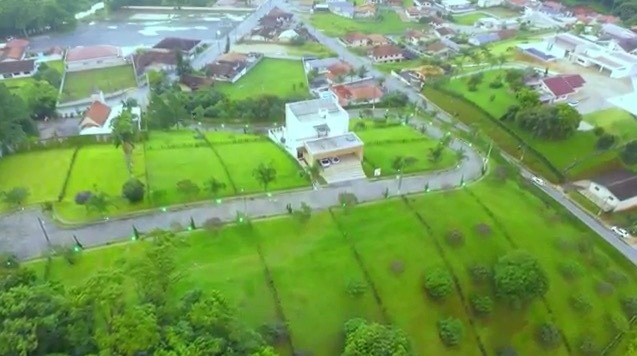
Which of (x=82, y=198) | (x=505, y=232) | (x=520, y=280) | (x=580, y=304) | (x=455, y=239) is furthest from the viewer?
(x=505, y=232)

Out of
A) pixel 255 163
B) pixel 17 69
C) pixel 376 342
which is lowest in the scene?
pixel 17 69

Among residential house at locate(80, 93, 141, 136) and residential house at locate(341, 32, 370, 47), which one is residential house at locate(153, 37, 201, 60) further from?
residential house at locate(341, 32, 370, 47)

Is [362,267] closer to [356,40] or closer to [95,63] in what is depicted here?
[95,63]

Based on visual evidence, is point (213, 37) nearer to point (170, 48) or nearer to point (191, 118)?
point (170, 48)

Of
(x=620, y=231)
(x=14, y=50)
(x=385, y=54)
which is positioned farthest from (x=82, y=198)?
(x=385, y=54)

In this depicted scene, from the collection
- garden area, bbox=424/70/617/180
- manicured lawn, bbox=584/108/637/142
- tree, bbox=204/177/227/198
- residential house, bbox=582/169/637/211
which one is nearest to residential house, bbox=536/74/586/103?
garden area, bbox=424/70/617/180

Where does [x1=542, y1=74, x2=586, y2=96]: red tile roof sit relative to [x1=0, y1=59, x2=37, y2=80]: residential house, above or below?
above

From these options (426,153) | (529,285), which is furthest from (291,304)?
(426,153)
